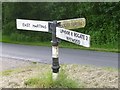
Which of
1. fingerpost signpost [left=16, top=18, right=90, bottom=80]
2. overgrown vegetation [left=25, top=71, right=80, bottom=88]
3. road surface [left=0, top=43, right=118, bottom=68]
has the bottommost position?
road surface [left=0, top=43, right=118, bottom=68]

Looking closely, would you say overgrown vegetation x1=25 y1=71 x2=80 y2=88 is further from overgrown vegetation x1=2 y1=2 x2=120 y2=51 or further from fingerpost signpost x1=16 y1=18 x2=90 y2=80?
overgrown vegetation x1=2 y1=2 x2=120 y2=51

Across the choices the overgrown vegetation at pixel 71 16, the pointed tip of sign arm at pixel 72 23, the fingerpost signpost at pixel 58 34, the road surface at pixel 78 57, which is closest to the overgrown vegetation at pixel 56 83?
the fingerpost signpost at pixel 58 34

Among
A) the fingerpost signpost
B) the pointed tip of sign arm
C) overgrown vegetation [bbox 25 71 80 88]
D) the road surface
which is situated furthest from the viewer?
the road surface

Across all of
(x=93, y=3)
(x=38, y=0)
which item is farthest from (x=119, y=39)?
(x=38, y=0)

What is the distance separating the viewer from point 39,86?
5492 mm

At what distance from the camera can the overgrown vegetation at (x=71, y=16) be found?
1869 cm

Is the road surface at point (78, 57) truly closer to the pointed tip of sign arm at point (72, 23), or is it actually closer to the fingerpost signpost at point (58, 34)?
the pointed tip of sign arm at point (72, 23)

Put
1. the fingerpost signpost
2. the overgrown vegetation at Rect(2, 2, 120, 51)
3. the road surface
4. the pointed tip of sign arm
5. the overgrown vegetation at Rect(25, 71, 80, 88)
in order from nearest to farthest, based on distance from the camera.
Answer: the fingerpost signpost → the overgrown vegetation at Rect(25, 71, 80, 88) → the pointed tip of sign arm → the road surface → the overgrown vegetation at Rect(2, 2, 120, 51)

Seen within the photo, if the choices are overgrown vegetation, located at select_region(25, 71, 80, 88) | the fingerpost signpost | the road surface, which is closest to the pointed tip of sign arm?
the fingerpost signpost

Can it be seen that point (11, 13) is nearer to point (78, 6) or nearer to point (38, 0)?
point (38, 0)

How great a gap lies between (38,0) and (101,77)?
15.9 metres

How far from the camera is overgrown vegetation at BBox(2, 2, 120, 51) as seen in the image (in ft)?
61.3

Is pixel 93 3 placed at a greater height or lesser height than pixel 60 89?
greater

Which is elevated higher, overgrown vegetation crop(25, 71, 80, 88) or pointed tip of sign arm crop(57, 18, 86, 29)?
pointed tip of sign arm crop(57, 18, 86, 29)
